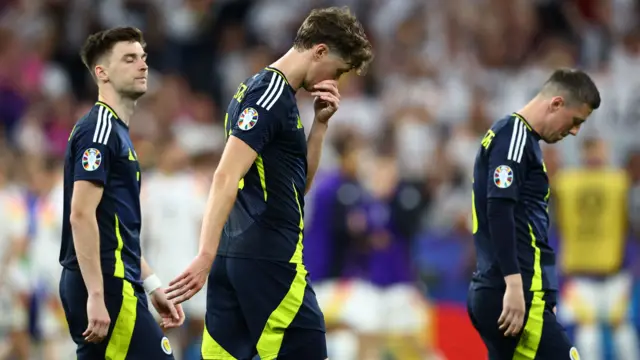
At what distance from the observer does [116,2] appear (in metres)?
17.6

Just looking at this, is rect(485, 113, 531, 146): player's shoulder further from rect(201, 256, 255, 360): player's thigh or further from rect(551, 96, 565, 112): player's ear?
rect(201, 256, 255, 360): player's thigh

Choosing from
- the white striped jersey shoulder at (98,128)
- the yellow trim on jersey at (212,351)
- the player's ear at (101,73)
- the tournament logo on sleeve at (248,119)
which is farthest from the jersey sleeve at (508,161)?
the player's ear at (101,73)

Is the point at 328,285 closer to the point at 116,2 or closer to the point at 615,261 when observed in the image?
the point at 615,261

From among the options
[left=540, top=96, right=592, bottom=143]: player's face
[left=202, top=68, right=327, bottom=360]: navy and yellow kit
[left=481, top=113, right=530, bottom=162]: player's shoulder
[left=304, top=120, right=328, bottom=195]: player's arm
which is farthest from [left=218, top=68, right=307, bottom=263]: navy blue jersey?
[left=540, top=96, right=592, bottom=143]: player's face

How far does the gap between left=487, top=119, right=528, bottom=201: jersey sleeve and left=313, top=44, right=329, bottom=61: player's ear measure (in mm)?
1401

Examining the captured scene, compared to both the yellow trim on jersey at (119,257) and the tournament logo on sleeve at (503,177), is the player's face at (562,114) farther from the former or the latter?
the yellow trim on jersey at (119,257)

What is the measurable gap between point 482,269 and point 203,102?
33.6 ft

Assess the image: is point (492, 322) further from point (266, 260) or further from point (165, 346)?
point (165, 346)

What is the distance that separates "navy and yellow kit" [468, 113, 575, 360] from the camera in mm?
6754

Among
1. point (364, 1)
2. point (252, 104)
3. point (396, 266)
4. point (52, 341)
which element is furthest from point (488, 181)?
point (364, 1)

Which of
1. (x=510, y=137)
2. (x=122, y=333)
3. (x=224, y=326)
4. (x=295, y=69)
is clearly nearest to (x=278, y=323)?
(x=224, y=326)

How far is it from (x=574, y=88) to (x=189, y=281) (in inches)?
113

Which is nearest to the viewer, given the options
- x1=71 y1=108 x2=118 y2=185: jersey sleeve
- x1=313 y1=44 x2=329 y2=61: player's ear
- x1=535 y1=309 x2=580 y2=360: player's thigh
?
x1=313 y1=44 x2=329 y2=61: player's ear

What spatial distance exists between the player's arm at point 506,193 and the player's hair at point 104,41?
7.47ft
